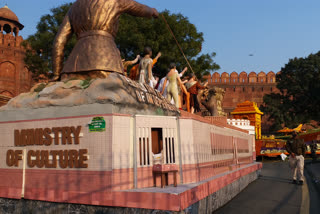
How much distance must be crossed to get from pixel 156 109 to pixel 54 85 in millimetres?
2344

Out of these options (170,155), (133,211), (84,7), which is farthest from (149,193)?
(84,7)

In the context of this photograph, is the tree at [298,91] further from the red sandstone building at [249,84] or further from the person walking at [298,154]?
the person walking at [298,154]

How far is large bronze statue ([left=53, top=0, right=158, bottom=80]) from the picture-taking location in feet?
21.9

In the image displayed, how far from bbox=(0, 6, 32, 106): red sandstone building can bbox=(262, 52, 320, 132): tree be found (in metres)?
35.7

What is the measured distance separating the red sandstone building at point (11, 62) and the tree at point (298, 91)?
3566cm

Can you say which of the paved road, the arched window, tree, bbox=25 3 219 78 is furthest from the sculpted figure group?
the arched window

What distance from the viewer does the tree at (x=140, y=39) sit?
2352 centimetres

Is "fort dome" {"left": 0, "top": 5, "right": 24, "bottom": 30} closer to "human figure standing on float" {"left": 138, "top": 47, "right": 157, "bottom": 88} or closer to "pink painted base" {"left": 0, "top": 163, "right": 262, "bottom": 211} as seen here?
Result: "human figure standing on float" {"left": 138, "top": 47, "right": 157, "bottom": 88}

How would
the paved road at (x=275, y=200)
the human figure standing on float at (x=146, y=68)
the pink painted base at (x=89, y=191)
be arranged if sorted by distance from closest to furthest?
the pink painted base at (x=89, y=191)
the paved road at (x=275, y=200)
the human figure standing on float at (x=146, y=68)

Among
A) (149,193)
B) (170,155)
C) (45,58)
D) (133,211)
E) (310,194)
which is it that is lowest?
(310,194)

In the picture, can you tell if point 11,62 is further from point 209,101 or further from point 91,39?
point 91,39

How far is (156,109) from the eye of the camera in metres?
6.78

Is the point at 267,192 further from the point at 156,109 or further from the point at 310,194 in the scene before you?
the point at 156,109

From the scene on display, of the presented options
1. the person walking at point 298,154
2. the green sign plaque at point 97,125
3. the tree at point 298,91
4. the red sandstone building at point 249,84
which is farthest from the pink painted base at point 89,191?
the red sandstone building at point 249,84
